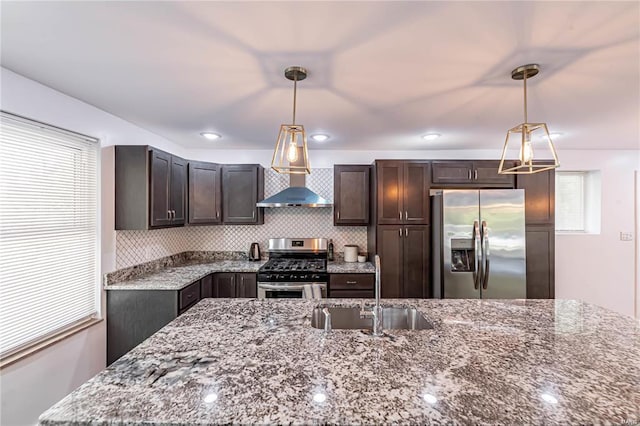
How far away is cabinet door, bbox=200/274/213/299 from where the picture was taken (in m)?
3.09

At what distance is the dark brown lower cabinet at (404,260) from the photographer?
341cm

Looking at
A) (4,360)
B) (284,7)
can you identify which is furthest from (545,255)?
(4,360)

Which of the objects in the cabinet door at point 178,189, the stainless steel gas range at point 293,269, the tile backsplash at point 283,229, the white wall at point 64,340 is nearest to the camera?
the white wall at point 64,340

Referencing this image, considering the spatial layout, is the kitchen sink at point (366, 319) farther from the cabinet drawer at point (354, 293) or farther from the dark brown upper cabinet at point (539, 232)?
the dark brown upper cabinet at point (539, 232)

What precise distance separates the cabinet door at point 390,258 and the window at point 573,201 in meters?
2.51

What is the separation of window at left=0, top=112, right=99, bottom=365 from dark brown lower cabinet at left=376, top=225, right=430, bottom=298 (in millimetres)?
2864

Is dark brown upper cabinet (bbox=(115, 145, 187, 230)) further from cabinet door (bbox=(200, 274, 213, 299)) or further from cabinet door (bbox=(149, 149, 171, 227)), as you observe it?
cabinet door (bbox=(200, 274, 213, 299))

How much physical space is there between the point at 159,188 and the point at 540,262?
14.0 feet

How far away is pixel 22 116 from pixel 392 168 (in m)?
3.24

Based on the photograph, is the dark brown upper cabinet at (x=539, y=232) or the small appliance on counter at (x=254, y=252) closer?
the dark brown upper cabinet at (x=539, y=232)

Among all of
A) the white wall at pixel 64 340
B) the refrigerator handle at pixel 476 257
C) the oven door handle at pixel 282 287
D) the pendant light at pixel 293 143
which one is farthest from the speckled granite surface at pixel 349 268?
the white wall at pixel 64 340

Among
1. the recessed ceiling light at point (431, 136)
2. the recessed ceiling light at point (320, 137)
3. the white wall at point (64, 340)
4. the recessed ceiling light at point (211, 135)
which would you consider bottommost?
the white wall at point (64, 340)

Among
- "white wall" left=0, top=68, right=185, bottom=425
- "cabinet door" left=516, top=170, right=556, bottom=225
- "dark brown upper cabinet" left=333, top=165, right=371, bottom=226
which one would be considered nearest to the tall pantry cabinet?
"dark brown upper cabinet" left=333, top=165, right=371, bottom=226

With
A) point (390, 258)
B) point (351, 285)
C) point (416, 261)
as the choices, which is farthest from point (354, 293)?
point (416, 261)
